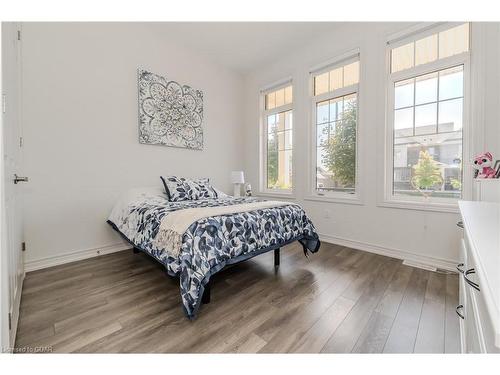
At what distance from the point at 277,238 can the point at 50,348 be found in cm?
164

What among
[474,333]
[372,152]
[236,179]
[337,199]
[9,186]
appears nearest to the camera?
[474,333]

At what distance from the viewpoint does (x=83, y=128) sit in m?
2.52

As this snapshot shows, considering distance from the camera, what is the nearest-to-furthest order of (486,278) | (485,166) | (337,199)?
1. (486,278)
2. (485,166)
3. (337,199)

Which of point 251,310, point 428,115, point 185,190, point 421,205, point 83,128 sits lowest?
point 251,310

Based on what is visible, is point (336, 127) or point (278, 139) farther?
point (278, 139)

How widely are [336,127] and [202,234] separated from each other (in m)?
2.53

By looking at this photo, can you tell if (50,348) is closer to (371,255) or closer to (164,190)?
(164,190)

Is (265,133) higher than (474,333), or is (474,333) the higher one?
(265,133)

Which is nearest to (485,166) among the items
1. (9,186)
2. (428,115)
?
(428,115)

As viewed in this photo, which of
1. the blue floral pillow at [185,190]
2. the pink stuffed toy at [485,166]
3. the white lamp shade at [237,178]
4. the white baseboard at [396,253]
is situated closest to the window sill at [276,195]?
the white lamp shade at [237,178]

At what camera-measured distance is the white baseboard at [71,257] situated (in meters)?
2.22

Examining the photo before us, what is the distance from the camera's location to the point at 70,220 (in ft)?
8.09

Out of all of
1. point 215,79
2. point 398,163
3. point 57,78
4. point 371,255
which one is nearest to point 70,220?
point 57,78

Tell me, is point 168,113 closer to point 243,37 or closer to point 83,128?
point 83,128
